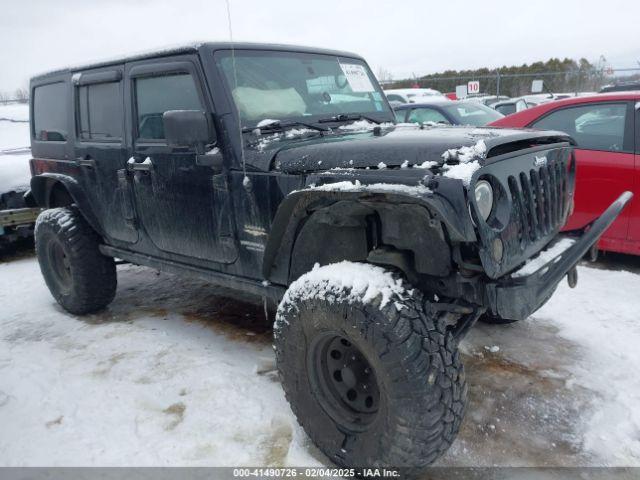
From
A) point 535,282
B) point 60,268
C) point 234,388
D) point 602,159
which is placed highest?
point 602,159

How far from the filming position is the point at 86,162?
12.8ft

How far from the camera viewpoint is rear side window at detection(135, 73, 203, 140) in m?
3.09

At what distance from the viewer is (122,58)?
11.7 feet

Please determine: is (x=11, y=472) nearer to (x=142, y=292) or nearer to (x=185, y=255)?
(x=185, y=255)

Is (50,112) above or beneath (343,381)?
above

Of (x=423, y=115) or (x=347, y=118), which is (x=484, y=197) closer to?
(x=347, y=118)

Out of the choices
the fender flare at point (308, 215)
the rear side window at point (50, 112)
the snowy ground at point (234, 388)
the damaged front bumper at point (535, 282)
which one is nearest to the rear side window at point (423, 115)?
the snowy ground at point (234, 388)

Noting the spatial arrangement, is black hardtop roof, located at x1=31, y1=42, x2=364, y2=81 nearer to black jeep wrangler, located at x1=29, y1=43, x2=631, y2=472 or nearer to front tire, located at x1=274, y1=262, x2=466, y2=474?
black jeep wrangler, located at x1=29, y1=43, x2=631, y2=472

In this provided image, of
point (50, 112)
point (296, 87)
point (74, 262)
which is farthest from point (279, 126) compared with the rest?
point (50, 112)

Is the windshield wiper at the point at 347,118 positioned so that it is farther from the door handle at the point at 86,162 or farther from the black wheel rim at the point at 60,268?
the black wheel rim at the point at 60,268

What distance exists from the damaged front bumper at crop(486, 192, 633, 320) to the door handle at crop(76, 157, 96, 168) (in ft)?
9.62

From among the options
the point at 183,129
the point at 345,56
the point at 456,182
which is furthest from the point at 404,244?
the point at 345,56

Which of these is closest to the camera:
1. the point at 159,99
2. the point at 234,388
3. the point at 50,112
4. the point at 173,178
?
the point at 234,388

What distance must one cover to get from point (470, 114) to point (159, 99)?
19.0 ft
